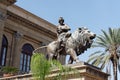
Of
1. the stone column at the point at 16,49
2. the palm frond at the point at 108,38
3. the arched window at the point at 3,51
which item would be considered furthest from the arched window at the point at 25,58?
the palm frond at the point at 108,38

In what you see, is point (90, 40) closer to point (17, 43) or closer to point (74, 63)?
point (74, 63)

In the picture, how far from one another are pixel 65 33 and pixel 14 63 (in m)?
21.3

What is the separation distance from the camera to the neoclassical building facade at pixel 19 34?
37.2 metres

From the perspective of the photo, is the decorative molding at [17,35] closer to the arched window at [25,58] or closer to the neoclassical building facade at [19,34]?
the neoclassical building facade at [19,34]

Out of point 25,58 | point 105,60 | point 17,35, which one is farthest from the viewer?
point 25,58

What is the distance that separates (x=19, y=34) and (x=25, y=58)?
8.72 feet

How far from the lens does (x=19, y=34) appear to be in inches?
1551

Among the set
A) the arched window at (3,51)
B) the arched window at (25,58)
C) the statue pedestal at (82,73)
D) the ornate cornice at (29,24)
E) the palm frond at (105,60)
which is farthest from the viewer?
the arched window at (25,58)

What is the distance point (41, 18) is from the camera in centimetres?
4191

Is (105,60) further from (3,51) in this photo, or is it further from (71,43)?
(71,43)

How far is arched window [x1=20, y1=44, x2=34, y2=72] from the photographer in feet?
129

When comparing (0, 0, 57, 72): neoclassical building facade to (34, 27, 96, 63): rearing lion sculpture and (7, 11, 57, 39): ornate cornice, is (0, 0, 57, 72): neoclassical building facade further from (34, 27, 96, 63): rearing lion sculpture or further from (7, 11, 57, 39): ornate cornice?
(34, 27, 96, 63): rearing lion sculpture

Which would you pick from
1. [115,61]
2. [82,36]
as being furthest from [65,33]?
[115,61]

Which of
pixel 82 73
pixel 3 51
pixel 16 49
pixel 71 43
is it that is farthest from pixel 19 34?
pixel 82 73
